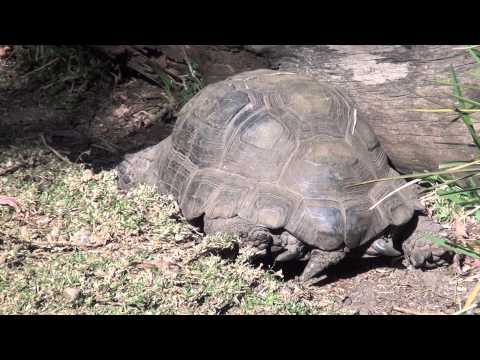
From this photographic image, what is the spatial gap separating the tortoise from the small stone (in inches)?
44.7

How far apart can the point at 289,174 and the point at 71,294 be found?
166 cm

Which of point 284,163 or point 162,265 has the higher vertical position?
point 284,163

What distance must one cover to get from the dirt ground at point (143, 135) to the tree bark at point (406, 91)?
0.89m

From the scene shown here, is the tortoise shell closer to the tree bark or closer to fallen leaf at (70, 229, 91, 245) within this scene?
the tree bark

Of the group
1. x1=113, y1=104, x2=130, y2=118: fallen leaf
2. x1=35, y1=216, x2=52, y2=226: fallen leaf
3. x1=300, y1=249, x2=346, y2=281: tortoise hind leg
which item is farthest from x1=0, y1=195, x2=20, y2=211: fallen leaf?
x1=113, y1=104, x2=130, y2=118: fallen leaf

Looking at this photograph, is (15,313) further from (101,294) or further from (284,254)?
(284,254)

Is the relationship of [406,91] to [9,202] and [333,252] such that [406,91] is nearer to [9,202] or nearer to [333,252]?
[333,252]

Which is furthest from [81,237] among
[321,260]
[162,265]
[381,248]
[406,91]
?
[406,91]

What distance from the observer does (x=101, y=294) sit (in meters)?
3.64

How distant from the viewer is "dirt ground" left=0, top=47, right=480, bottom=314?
13.9 feet

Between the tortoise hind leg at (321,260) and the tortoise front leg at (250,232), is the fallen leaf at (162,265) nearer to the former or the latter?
the tortoise front leg at (250,232)

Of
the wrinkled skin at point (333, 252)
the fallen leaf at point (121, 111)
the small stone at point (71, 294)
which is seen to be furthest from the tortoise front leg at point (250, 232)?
the fallen leaf at point (121, 111)

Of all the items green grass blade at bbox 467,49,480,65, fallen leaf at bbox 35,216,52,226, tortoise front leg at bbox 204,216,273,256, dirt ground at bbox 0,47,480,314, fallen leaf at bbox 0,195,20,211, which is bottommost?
dirt ground at bbox 0,47,480,314

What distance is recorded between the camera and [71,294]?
3582 millimetres
